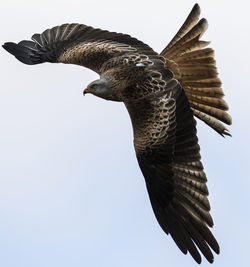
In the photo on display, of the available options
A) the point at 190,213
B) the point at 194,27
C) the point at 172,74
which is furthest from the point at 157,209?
the point at 194,27

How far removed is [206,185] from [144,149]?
1103mm

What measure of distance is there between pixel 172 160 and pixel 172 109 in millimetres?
780

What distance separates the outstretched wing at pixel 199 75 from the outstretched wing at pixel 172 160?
0.86 meters

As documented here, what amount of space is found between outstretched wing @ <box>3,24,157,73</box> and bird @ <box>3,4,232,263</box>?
0.02m

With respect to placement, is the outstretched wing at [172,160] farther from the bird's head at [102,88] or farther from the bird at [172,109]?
the bird's head at [102,88]

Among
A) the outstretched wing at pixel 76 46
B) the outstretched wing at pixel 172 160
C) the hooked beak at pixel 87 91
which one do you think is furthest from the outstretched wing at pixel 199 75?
the hooked beak at pixel 87 91

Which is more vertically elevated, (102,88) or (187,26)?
(187,26)

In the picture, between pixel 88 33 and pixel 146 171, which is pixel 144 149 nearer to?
pixel 146 171

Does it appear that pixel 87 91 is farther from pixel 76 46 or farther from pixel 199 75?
pixel 199 75

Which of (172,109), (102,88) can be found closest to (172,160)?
(172,109)

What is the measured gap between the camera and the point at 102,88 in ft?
54.3

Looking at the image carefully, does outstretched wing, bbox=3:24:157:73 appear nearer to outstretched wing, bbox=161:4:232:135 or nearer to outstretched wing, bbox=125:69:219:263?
outstretched wing, bbox=161:4:232:135

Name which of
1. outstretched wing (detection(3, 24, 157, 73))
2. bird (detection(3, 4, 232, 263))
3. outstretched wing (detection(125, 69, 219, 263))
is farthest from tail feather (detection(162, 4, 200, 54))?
outstretched wing (detection(125, 69, 219, 263))

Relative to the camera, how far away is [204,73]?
1698cm
